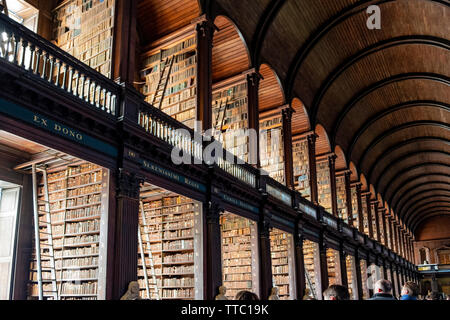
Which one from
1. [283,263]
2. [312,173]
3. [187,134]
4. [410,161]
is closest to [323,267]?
[283,263]

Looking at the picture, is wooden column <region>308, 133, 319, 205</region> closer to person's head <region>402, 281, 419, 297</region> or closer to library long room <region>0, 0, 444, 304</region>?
library long room <region>0, 0, 444, 304</region>

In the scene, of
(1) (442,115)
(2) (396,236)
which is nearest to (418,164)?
(2) (396,236)

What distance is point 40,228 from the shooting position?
8.12 m

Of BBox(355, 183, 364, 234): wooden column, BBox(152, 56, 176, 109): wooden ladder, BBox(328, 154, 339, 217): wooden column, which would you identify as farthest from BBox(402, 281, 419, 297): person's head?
BBox(355, 183, 364, 234): wooden column

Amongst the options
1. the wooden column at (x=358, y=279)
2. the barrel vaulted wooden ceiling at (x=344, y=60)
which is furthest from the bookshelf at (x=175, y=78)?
the wooden column at (x=358, y=279)

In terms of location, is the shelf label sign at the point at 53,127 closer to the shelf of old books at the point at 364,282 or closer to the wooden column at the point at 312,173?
the wooden column at the point at 312,173

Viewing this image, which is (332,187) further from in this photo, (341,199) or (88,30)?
(88,30)

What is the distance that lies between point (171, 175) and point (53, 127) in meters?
2.49

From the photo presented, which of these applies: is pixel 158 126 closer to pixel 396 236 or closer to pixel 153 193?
pixel 153 193

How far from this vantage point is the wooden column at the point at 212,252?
8008 mm

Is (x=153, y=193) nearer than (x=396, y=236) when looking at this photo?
Yes

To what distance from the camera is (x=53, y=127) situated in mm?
5590
